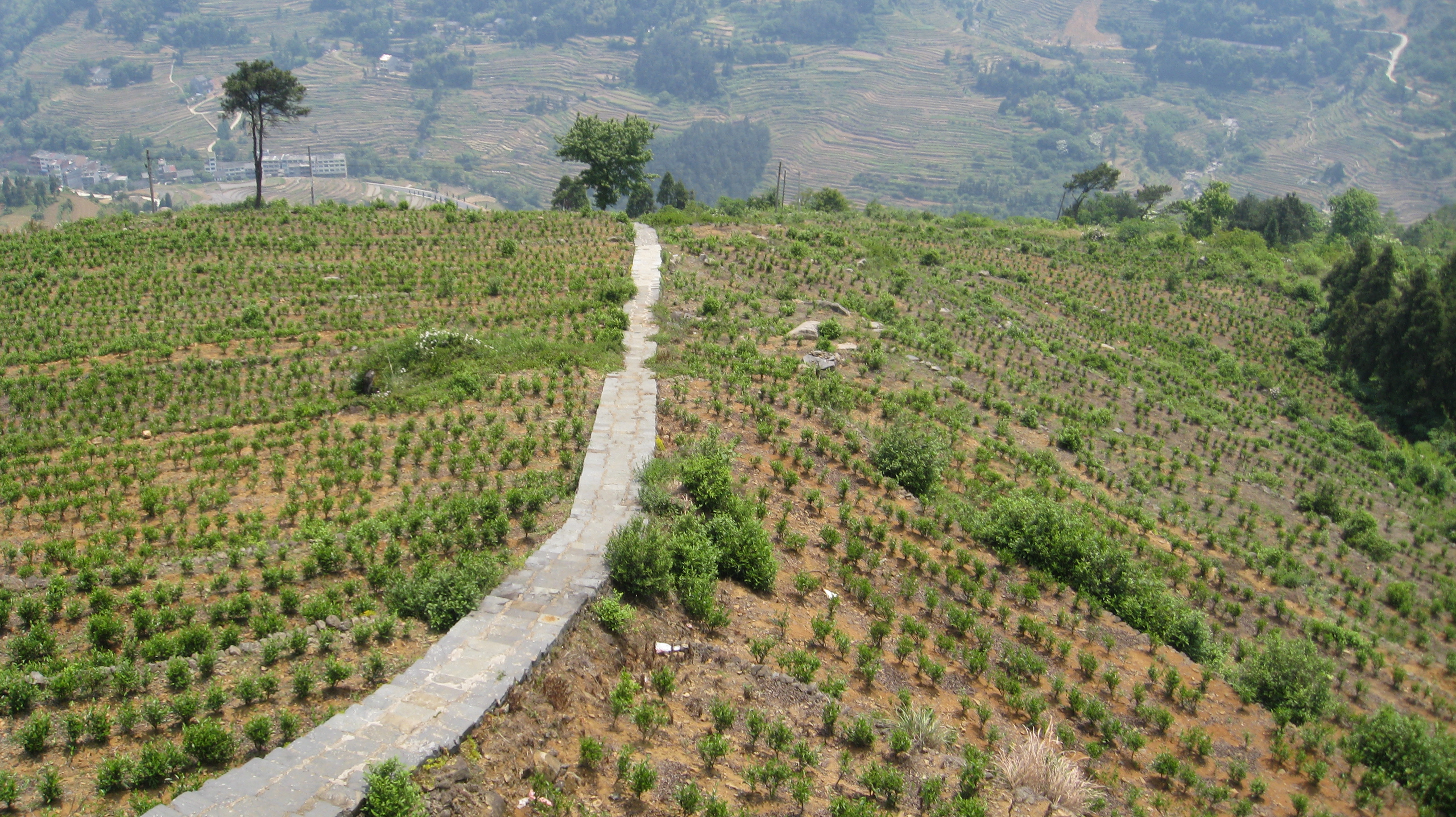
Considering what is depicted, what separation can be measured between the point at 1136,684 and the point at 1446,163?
20139 centimetres

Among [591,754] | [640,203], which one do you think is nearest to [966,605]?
[591,754]

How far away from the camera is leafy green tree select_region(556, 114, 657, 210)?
42844 mm

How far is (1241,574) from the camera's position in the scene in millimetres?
14008

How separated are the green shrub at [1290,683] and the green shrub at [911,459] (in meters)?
4.74

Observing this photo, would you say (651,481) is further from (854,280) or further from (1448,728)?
(854,280)

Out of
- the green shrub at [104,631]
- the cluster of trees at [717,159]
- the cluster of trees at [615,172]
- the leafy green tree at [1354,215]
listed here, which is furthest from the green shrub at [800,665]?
the cluster of trees at [717,159]

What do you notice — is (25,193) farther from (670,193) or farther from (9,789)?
(9,789)

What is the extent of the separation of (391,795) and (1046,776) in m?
5.10

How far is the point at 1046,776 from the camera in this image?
6.99 m

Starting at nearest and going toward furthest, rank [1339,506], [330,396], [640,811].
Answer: [640,811] → [330,396] → [1339,506]

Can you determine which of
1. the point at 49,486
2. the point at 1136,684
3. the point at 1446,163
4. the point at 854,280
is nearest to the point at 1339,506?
the point at 1136,684

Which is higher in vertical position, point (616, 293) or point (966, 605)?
point (616, 293)

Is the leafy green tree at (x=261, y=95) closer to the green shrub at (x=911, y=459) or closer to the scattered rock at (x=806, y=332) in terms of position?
the scattered rock at (x=806, y=332)

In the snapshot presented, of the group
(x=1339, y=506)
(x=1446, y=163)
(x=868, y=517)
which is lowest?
(x=1339, y=506)
